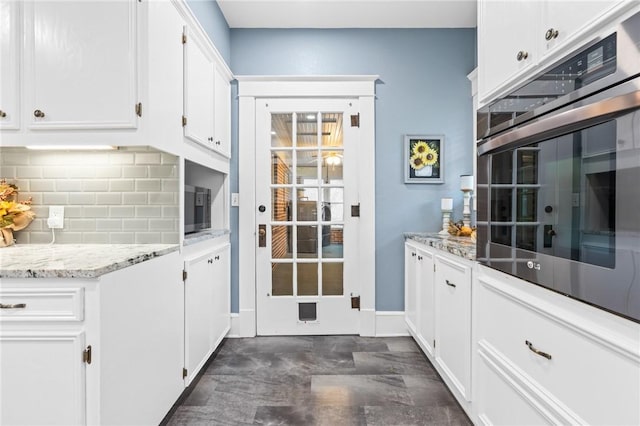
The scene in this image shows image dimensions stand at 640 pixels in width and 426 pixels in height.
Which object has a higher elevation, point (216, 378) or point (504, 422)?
point (504, 422)

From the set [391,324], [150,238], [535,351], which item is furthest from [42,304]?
[391,324]

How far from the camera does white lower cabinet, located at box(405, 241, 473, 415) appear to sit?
174 cm

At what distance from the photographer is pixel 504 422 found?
1.34 metres

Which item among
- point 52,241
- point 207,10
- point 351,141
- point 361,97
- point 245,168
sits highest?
point 207,10

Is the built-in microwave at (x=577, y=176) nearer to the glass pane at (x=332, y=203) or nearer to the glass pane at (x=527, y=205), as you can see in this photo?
the glass pane at (x=527, y=205)

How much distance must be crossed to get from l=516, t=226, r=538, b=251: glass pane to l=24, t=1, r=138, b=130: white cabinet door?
171cm

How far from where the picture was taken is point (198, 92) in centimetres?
221

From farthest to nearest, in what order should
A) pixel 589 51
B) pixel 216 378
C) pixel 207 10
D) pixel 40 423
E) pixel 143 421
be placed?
1. pixel 207 10
2. pixel 216 378
3. pixel 143 421
4. pixel 40 423
5. pixel 589 51

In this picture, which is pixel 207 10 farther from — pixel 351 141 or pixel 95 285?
pixel 95 285

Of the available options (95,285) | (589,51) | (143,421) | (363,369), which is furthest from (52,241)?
(589,51)

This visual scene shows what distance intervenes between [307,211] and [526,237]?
1999 mm

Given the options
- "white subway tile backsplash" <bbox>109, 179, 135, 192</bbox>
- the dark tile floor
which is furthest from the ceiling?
the dark tile floor

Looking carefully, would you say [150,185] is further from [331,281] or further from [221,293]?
[331,281]

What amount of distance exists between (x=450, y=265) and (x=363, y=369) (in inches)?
39.3
